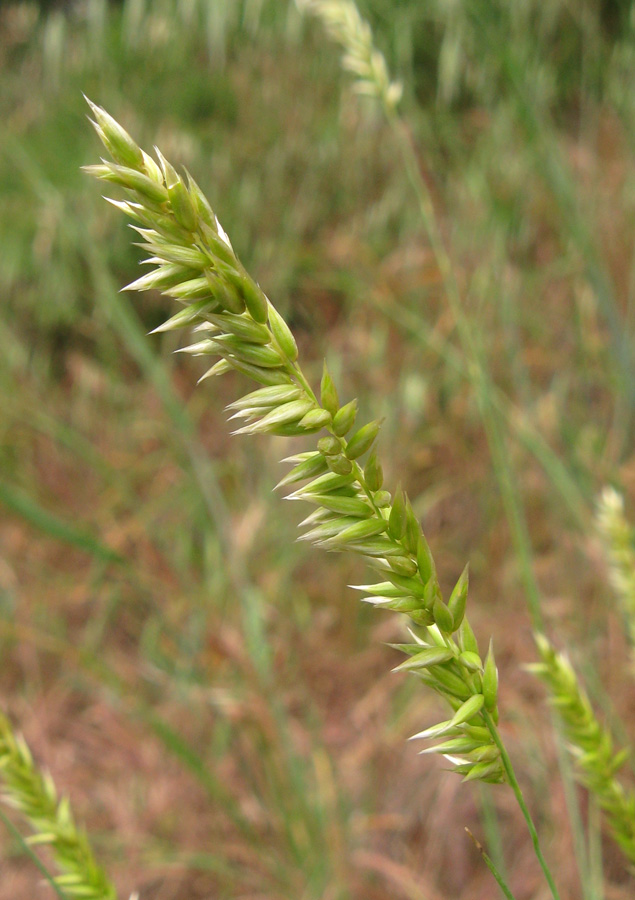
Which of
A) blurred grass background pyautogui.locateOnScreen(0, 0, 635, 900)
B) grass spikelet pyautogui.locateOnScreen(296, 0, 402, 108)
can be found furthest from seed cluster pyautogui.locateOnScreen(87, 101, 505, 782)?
grass spikelet pyautogui.locateOnScreen(296, 0, 402, 108)

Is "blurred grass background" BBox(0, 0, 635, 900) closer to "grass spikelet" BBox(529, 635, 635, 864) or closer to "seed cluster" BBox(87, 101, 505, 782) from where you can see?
"grass spikelet" BBox(529, 635, 635, 864)

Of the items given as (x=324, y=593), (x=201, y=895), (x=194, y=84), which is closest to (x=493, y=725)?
(x=201, y=895)

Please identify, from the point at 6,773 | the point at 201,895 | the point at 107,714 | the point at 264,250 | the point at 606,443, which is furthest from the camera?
the point at 264,250

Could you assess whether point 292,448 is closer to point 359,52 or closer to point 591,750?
point 359,52

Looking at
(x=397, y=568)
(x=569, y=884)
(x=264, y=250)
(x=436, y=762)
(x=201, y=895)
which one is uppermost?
(x=397, y=568)

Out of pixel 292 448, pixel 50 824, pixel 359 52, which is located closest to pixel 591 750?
pixel 50 824

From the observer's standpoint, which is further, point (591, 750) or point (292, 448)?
point (292, 448)

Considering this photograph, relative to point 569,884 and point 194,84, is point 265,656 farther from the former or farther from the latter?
point 194,84

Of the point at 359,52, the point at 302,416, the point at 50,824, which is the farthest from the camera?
the point at 359,52
